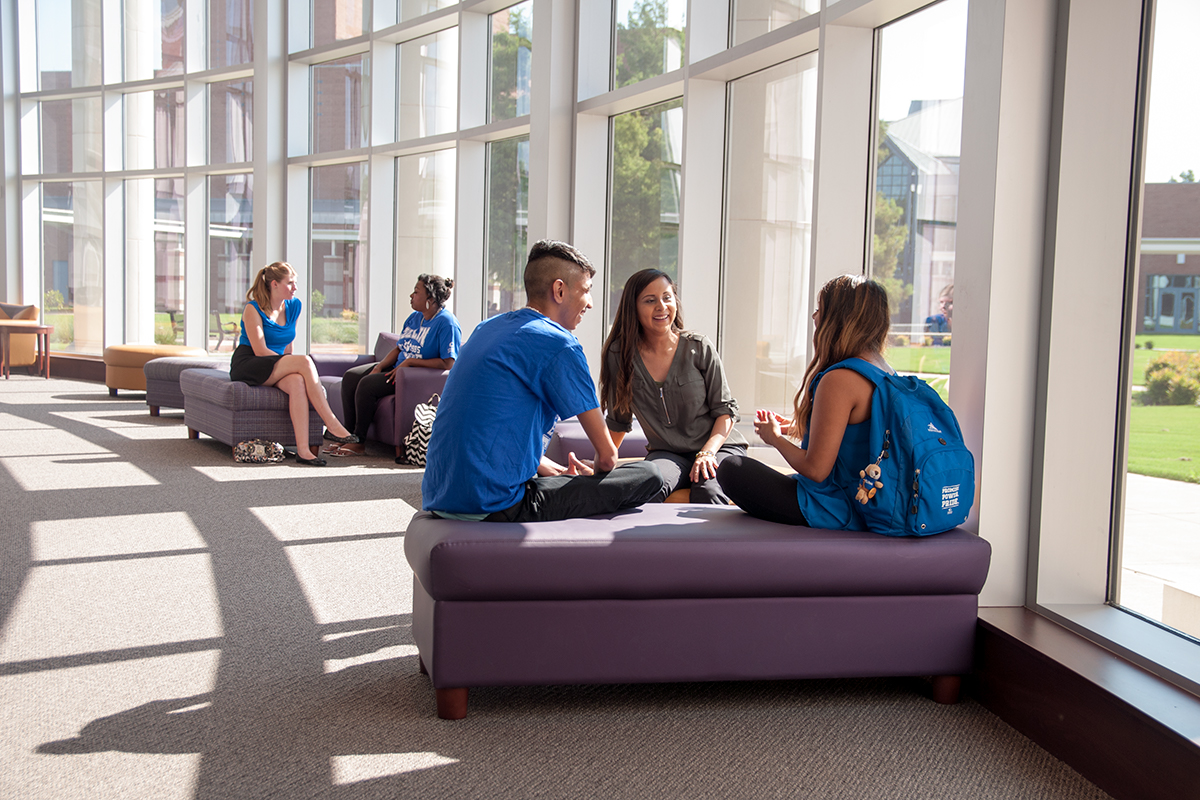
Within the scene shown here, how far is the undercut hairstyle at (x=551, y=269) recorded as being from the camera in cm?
273

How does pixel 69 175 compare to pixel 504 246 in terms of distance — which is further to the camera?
pixel 69 175

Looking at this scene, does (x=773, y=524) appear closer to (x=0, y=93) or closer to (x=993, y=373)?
(x=993, y=373)

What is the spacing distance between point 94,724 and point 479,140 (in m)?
6.40

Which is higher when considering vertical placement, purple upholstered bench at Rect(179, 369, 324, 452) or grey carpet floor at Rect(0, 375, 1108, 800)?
purple upholstered bench at Rect(179, 369, 324, 452)

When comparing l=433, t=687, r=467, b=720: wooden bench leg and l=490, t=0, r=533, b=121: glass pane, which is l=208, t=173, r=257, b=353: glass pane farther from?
l=433, t=687, r=467, b=720: wooden bench leg

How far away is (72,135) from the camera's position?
11969 mm

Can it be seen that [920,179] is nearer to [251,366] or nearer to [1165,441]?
[1165,441]

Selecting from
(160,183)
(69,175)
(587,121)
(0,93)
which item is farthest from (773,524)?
(0,93)

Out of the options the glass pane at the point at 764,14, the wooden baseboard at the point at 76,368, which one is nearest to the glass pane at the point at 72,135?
the wooden baseboard at the point at 76,368

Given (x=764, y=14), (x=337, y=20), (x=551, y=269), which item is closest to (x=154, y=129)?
(x=337, y=20)

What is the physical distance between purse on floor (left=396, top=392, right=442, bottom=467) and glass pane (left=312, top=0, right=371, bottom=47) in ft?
15.0

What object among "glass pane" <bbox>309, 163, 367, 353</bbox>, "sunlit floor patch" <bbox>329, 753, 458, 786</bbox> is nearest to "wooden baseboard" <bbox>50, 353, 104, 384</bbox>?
"glass pane" <bbox>309, 163, 367, 353</bbox>

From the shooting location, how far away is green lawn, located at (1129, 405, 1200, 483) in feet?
8.14

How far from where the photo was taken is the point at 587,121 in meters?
6.75
